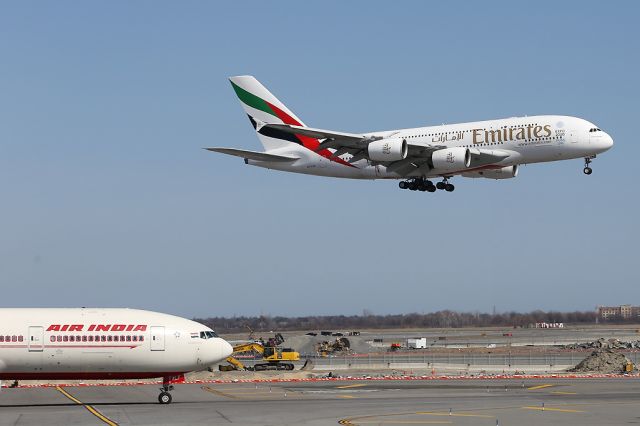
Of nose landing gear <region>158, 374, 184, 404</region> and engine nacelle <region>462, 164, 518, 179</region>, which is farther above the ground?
engine nacelle <region>462, 164, 518, 179</region>

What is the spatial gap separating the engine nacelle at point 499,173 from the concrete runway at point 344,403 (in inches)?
786

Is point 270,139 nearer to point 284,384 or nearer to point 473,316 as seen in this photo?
point 284,384

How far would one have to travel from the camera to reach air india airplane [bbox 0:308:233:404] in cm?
4109

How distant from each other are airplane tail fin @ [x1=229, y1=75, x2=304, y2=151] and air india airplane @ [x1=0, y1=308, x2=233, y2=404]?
137 feet

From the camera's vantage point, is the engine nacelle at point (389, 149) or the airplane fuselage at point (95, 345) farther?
the engine nacelle at point (389, 149)

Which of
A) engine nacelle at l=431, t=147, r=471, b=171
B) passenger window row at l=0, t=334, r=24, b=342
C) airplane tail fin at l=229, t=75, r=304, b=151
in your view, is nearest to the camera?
passenger window row at l=0, t=334, r=24, b=342

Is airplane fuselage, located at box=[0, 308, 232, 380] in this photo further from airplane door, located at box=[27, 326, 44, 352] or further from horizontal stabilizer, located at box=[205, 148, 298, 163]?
horizontal stabilizer, located at box=[205, 148, 298, 163]

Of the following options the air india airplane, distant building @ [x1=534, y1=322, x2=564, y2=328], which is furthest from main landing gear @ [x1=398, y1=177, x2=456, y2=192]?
distant building @ [x1=534, y1=322, x2=564, y2=328]

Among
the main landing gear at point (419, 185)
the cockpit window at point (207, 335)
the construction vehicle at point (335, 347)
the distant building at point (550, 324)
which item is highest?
the main landing gear at point (419, 185)

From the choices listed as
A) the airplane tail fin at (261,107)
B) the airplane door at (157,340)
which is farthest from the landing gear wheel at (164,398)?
the airplane tail fin at (261,107)

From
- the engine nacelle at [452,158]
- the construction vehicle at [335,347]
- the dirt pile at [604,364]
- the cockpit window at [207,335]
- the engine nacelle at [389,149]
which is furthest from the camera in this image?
the construction vehicle at [335,347]

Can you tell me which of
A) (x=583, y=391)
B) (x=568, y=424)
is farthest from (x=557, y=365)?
(x=568, y=424)

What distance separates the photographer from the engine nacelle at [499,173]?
72750 mm

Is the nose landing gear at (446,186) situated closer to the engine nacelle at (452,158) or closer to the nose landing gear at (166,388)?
the engine nacelle at (452,158)
